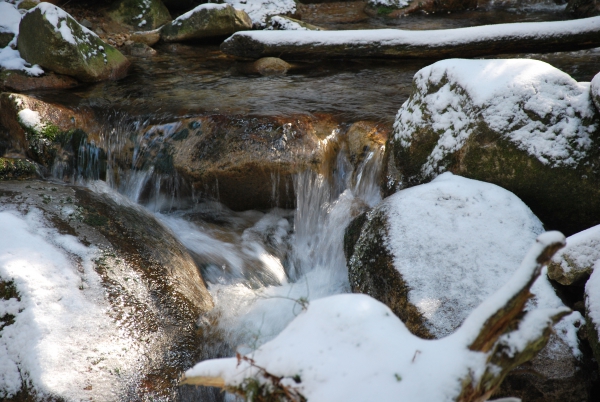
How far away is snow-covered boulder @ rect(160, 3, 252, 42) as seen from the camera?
9055mm

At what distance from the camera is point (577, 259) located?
2857 mm

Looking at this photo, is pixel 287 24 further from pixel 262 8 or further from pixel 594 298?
pixel 594 298

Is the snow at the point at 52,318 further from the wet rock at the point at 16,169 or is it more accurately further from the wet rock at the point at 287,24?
the wet rock at the point at 287,24

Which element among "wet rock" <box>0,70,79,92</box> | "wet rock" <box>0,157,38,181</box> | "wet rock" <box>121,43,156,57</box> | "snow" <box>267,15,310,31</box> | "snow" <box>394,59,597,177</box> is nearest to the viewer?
"snow" <box>394,59,597,177</box>

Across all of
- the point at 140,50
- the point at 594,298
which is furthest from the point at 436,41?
the point at 594,298

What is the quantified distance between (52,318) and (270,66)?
5.69m

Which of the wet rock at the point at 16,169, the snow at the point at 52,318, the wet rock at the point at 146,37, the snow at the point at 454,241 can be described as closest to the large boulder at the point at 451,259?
the snow at the point at 454,241

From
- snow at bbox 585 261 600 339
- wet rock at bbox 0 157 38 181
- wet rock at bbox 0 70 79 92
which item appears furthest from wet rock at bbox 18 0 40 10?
snow at bbox 585 261 600 339

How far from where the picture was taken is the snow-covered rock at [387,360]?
147cm

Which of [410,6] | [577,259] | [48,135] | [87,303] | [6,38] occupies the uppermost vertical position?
[410,6]

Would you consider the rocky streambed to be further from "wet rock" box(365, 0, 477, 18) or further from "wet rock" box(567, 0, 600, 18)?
"wet rock" box(365, 0, 477, 18)

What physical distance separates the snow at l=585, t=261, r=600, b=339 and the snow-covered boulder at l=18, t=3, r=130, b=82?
21.5ft

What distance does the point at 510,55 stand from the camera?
24.9 feet

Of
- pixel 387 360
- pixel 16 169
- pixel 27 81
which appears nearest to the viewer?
pixel 387 360
